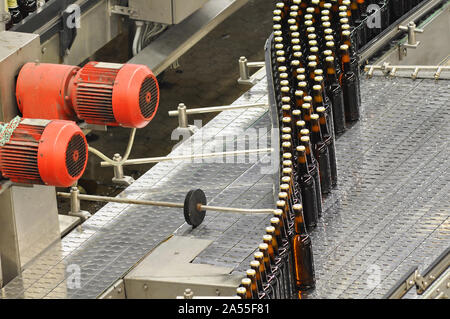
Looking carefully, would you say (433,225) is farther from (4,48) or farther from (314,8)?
(4,48)

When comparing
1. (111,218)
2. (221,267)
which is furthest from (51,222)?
(221,267)

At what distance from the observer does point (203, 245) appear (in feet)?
26.6

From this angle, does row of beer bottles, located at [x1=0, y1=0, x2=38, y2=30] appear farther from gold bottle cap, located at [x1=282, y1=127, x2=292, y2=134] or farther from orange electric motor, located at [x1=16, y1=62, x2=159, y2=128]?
gold bottle cap, located at [x1=282, y1=127, x2=292, y2=134]

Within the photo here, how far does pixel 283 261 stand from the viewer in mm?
7363

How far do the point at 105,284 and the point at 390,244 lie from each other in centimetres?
165

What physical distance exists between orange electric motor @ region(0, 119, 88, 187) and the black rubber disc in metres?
1.10

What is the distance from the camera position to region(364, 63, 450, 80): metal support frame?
950 centimetres

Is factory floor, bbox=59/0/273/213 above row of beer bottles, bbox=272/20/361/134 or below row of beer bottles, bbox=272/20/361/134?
below

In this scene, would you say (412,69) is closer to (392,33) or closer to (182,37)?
(392,33)

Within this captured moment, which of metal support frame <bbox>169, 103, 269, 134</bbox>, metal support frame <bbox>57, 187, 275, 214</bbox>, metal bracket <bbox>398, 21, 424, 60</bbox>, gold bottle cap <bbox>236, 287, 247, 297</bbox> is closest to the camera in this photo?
gold bottle cap <bbox>236, 287, 247, 297</bbox>

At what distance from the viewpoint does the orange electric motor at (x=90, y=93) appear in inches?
292

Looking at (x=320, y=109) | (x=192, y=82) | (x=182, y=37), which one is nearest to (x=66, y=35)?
(x=182, y=37)

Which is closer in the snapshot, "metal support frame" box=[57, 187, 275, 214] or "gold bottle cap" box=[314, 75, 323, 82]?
"metal support frame" box=[57, 187, 275, 214]
